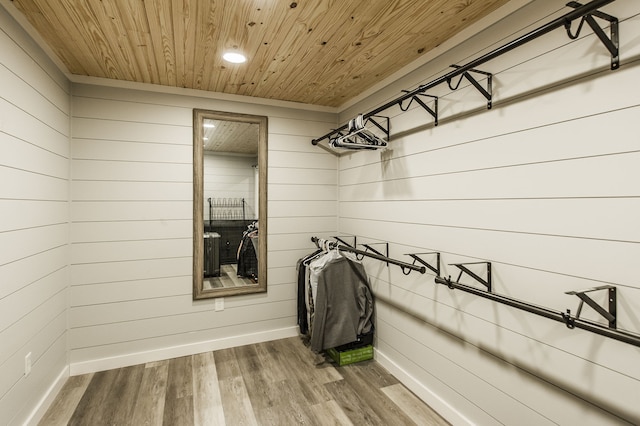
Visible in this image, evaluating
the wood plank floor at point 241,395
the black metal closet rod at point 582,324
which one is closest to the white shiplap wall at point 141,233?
the wood plank floor at point 241,395

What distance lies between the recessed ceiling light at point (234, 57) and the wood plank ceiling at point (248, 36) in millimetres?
57

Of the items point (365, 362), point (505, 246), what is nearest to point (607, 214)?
point (505, 246)

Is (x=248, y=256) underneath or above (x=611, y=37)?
underneath

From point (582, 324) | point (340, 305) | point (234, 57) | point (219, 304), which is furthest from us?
point (219, 304)

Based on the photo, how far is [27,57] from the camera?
1.90 m

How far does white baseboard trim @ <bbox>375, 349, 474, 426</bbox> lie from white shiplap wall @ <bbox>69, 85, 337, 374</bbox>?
1166 mm

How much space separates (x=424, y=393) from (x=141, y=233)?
2.57 meters

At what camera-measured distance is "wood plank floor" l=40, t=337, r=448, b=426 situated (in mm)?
2111

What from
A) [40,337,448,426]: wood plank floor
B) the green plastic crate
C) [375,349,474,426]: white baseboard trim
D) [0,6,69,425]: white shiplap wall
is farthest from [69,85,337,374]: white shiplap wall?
[375,349,474,426]: white baseboard trim

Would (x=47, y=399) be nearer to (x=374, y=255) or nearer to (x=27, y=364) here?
(x=27, y=364)

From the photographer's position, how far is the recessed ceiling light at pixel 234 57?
89.1 inches

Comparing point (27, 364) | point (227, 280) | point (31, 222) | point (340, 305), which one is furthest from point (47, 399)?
point (340, 305)

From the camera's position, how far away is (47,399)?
220 centimetres

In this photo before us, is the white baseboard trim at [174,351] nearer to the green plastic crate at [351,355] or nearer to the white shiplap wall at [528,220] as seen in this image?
the green plastic crate at [351,355]
